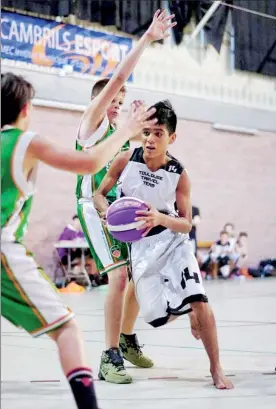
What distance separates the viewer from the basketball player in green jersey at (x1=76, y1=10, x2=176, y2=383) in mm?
3441

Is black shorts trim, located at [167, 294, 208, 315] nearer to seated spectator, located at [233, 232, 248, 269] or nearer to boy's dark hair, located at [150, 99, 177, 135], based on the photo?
boy's dark hair, located at [150, 99, 177, 135]

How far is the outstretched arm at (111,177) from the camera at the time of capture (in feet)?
12.1

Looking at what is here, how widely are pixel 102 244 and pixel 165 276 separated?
404 millimetres

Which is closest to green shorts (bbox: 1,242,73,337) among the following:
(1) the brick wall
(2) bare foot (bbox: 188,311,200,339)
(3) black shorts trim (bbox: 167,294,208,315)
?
(3) black shorts trim (bbox: 167,294,208,315)

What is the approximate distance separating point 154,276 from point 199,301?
27 centimetres

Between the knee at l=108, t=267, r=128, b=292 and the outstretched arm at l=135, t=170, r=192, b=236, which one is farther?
the knee at l=108, t=267, r=128, b=292

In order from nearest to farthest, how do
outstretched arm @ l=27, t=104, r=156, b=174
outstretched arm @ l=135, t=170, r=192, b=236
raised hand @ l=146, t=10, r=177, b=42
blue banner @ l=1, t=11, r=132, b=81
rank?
outstretched arm @ l=27, t=104, r=156, b=174, raised hand @ l=146, t=10, r=177, b=42, outstretched arm @ l=135, t=170, r=192, b=236, blue banner @ l=1, t=11, r=132, b=81

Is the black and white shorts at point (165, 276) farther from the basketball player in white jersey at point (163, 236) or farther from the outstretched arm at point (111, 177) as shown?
the outstretched arm at point (111, 177)

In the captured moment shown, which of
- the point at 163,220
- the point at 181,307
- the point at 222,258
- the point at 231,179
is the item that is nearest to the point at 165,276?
the point at 181,307

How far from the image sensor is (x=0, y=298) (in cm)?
224

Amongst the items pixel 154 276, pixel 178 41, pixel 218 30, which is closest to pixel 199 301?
pixel 154 276

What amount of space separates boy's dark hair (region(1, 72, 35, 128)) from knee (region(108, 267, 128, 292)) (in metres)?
1.49

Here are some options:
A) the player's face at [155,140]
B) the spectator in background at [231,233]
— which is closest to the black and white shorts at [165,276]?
the player's face at [155,140]

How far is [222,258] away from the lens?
43.5 ft
